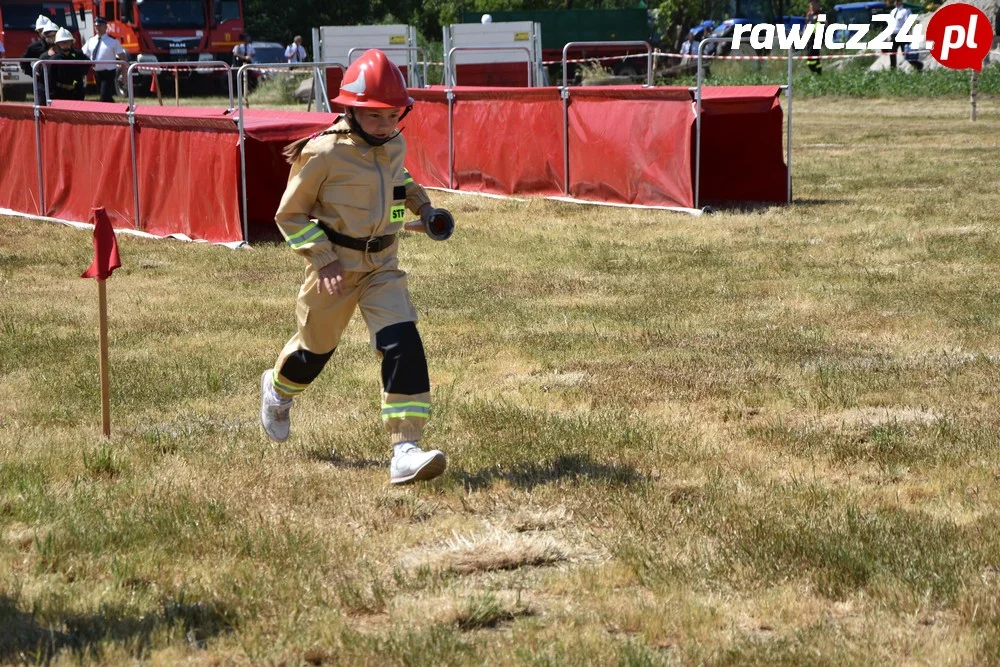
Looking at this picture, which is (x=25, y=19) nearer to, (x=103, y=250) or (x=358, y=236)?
(x=103, y=250)

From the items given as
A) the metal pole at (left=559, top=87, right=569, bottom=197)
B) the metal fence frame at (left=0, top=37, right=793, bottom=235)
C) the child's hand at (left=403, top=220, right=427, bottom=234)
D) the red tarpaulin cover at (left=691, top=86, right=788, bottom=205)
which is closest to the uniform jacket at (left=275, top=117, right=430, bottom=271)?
the child's hand at (left=403, top=220, right=427, bottom=234)

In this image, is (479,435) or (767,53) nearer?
(479,435)

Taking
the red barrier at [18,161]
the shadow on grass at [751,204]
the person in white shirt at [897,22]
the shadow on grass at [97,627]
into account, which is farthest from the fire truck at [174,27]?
the shadow on grass at [97,627]

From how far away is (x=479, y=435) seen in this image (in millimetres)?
6434

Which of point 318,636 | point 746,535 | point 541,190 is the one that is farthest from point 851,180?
point 318,636

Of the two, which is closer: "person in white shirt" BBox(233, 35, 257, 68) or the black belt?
the black belt

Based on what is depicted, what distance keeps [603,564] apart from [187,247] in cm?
890

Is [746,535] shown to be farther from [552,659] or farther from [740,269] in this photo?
[740,269]

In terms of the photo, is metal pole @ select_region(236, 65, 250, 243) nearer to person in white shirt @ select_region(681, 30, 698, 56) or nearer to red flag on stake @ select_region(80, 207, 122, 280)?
red flag on stake @ select_region(80, 207, 122, 280)

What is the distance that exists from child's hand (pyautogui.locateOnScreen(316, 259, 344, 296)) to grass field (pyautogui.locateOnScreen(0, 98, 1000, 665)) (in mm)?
767

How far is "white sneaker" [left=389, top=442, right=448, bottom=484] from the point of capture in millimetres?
5434

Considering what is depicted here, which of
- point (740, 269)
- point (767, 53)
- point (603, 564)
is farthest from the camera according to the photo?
point (767, 53)

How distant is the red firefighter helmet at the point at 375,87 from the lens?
5.54m

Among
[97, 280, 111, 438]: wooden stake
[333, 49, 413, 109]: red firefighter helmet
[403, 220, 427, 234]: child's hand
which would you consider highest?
[333, 49, 413, 109]: red firefighter helmet
